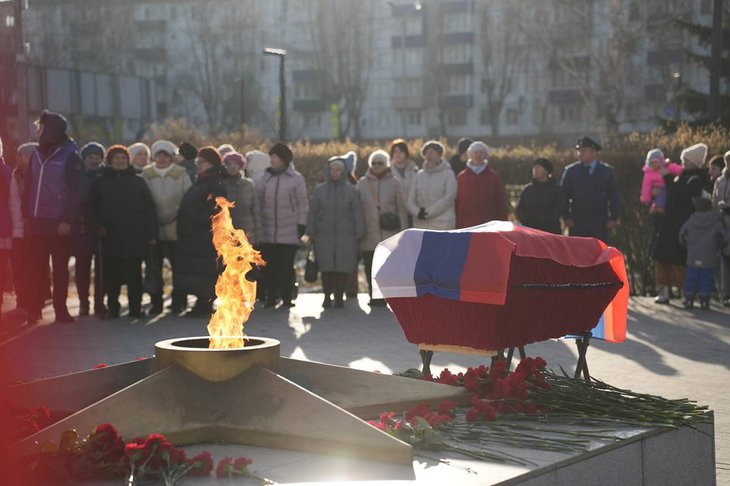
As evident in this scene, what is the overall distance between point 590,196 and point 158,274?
5313 millimetres

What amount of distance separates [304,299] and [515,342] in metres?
9.61

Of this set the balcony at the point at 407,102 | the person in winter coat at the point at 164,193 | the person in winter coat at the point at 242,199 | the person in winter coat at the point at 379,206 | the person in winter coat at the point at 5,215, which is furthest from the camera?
the balcony at the point at 407,102

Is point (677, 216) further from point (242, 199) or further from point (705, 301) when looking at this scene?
point (242, 199)

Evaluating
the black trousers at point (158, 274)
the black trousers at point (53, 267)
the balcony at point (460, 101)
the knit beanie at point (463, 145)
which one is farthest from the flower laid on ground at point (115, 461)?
the balcony at point (460, 101)

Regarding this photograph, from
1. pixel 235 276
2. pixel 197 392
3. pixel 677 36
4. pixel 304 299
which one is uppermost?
pixel 677 36

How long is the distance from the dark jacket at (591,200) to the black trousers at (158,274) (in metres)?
4.82

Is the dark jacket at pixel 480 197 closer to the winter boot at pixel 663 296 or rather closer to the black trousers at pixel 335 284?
the black trousers at pixel 335 284

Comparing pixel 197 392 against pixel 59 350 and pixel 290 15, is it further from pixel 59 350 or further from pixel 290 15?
pixel 290 15

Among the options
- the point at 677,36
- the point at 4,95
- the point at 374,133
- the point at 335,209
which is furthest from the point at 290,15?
the point at 335,209

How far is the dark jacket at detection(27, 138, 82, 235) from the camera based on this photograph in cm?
1405

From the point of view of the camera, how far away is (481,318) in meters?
7.71

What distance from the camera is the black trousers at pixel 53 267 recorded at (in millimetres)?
14234

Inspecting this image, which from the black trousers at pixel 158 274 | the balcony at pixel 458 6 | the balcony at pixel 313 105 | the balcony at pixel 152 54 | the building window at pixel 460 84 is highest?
the balcony at pixel 458 6

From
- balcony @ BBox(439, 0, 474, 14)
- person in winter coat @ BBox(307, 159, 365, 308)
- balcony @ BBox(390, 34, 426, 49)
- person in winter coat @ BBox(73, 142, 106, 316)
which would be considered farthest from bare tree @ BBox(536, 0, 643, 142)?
person in winter coat @ BBox(73, 142, 106, 316)
